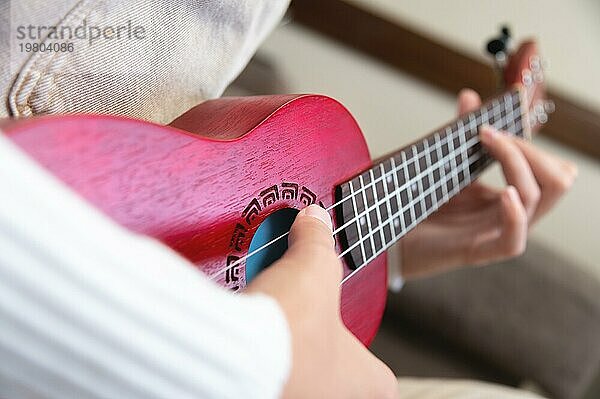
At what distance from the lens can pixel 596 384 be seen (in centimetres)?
141

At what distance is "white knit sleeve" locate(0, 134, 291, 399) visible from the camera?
0.91 ft

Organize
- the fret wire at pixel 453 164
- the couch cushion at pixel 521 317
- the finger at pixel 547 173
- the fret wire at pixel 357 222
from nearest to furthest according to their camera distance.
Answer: the fret wire at pixel 357 222, the fret wire at pixel 453 164, the finger at pixel 547 173, the couch cushion at pixel 521 317

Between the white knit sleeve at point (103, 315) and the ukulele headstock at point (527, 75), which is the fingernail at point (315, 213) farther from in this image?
the ukulele headstock at point (527, 75)

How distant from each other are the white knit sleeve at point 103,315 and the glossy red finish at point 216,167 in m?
0.07

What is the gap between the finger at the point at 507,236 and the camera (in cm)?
84

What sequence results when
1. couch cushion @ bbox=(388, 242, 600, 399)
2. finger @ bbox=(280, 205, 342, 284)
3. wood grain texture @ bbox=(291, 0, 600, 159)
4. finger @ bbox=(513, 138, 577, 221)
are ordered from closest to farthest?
finger @ bbox=(280, 205, 342, 284), finger @ bbox=(513, 138, 577, 221), couch cushion @ bbox=(388, 242, 600, 399), wood grain texture @ bbox=(291, 0, 600, 159)

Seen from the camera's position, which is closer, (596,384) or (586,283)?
(586,283)

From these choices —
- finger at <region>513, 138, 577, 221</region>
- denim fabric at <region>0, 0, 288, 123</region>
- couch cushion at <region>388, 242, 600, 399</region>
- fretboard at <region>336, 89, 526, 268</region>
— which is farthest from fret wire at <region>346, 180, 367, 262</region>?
couch cushion at <region>388, 242, 600, 399</region>

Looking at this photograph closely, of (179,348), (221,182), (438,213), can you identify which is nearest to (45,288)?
(179,348)

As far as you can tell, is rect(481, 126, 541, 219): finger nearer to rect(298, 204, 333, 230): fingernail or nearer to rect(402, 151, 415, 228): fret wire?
rect(402, 151, 415, 228): fret wire

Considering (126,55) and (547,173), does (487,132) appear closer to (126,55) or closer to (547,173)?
(547,173)

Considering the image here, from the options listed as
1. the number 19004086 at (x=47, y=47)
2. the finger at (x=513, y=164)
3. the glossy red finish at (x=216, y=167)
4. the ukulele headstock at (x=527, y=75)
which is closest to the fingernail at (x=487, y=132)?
the finger at (x=513, y=164)

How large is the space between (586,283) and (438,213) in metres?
0.44

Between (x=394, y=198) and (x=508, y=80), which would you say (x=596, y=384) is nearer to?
(x=508, y=80)
